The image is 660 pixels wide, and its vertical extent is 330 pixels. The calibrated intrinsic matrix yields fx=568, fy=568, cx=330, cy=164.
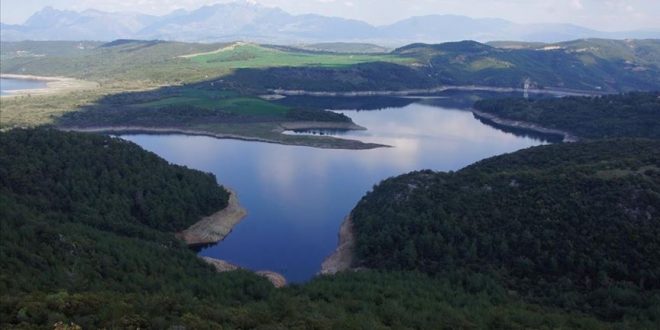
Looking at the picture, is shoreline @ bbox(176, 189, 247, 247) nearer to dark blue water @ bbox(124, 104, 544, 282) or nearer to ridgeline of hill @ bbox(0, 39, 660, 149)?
dark blue water @ bbox(124, 104, 544, 282)

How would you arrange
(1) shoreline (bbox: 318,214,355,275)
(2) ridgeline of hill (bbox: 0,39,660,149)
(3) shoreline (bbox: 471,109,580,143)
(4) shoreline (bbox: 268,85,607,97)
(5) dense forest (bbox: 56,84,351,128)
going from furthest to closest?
(4) shoreline (bbox: 268,85,607,97)
(5) dense forest (bbox: 56,84,351,128)
(2) ridgeline of hill (bbox: 0,39,660,149)
(3) shoreline (bbox: 471,109,580,143)
(1) shoreline (bbox: 318,214,355,275)

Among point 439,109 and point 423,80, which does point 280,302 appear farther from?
point 423,80

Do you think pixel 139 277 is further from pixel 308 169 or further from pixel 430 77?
pixel 430 77

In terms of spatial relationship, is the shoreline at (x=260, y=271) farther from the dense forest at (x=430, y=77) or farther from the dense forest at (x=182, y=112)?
the dense forest at (x=430, y=77)

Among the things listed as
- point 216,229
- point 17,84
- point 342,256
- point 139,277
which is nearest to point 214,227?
point 216,229

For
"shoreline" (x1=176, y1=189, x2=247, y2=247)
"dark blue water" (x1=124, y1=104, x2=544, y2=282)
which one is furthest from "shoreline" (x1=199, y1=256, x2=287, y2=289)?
"shoreline" (x1=176, y1=189, x2=247, y2=247)
